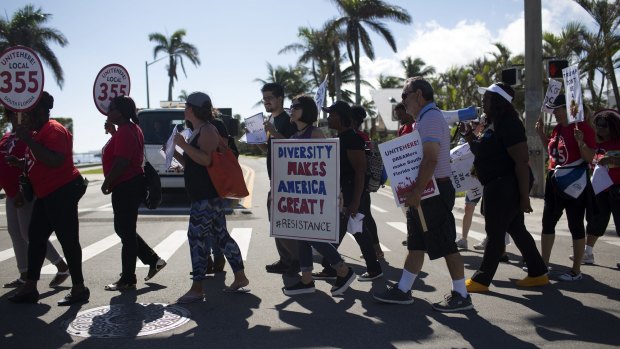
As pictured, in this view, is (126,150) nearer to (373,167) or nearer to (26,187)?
(26,187)

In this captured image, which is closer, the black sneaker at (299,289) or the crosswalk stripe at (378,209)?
the black sneaker at (299,289)

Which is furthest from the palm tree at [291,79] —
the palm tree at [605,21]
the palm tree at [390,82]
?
the palm tree at [605,21]

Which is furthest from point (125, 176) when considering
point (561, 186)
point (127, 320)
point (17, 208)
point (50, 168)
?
point (561, 186)

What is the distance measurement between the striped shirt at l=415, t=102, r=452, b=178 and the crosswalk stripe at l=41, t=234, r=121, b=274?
4.44 m

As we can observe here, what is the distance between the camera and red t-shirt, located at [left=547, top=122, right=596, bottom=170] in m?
6.05

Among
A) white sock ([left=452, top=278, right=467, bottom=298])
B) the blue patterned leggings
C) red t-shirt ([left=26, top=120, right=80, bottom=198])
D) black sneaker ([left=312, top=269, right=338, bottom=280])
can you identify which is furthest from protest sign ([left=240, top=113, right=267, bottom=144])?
white sock ([left=452, top=278, right=467, bottom=298])

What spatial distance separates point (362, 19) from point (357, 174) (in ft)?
101

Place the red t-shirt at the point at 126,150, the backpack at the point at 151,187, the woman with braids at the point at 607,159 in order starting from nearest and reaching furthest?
the red t-shirt at the point at 126,150 < the backpack at the point at 151,187 < the woman with braids at the point at 607,159

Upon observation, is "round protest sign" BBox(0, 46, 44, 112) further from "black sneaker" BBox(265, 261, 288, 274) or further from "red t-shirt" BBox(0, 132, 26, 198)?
"black sneaker" BBox(265, 261, 288, 274)

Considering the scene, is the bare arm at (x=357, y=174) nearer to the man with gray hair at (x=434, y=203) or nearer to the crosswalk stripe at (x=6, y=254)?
the man with gray hair at (x=434, y=203)

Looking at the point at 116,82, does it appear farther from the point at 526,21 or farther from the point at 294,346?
the point at 526,21

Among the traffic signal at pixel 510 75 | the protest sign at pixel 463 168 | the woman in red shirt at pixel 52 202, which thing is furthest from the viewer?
the traffic signal at pixel 510 75

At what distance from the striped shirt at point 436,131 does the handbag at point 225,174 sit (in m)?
1.73

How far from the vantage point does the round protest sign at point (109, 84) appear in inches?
260
